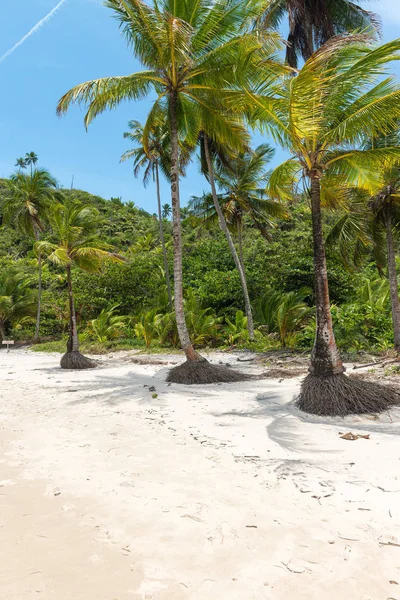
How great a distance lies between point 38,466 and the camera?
13.6ft

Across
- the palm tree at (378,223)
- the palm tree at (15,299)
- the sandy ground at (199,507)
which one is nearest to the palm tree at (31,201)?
the palm tree at (15,299)

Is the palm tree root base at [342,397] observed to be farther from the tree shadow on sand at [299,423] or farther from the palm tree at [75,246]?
the palm tree at [75,246]

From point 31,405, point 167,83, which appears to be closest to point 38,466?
point 31,405

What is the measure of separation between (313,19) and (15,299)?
2283 cm

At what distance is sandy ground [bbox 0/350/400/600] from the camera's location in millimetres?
2262

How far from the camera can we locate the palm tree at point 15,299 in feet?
83.5

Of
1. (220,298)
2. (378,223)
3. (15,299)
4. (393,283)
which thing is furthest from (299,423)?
(15,299)

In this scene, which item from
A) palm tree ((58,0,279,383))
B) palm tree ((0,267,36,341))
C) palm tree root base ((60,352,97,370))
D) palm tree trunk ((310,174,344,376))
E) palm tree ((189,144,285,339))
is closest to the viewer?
palm tree trunk ((310,174,344,376))

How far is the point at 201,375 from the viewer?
9.20 m

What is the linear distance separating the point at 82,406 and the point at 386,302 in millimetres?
13037

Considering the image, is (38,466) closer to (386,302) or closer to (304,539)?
(304,539)

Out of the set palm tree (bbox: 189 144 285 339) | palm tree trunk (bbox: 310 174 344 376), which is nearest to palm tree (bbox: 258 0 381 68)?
palm tree (bbox: 189 144 285 339)

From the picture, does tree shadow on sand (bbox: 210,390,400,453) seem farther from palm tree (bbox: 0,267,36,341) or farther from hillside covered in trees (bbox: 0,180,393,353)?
palm tree (bbox: 0,267,36,341)

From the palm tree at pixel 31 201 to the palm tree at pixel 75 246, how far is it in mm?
11272
